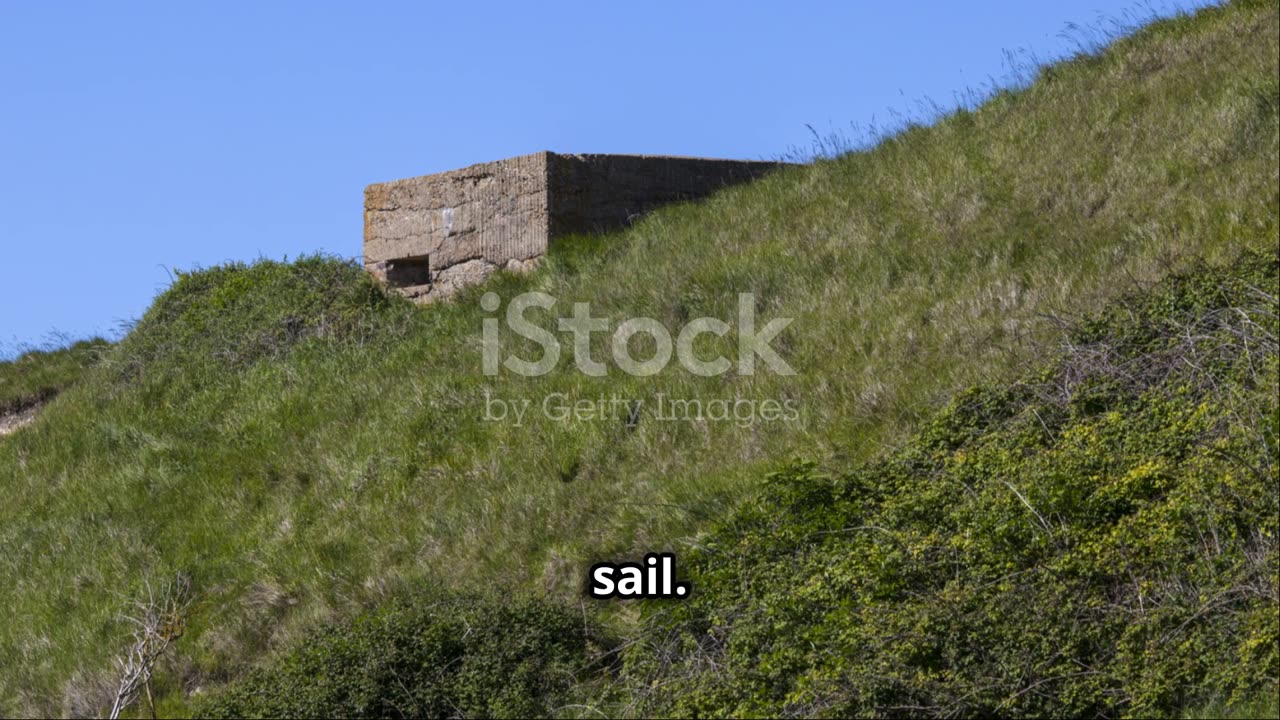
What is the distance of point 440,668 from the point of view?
26.6 ft

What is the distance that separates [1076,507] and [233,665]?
5254 mm

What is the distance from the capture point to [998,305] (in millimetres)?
9516

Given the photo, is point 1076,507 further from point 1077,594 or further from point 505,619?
point 505,619

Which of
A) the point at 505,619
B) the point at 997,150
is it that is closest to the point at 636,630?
the point at 505,619

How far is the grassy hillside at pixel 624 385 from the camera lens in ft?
29.9

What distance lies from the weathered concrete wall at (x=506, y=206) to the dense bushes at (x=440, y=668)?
5882mm

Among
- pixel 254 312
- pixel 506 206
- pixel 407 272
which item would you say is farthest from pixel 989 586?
pixel 254 312

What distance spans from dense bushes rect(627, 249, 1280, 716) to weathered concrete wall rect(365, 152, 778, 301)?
610 cm

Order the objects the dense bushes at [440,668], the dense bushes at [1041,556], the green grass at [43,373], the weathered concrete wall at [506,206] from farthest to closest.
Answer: the green grass at [43,373], the weathered concrete wall at [506,206], the dense bushes at [440,668], the dense bushes at [1041,556]

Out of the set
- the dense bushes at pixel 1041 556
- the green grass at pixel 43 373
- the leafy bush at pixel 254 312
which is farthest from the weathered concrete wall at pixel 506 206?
the dense bushes at pixel 1041 556

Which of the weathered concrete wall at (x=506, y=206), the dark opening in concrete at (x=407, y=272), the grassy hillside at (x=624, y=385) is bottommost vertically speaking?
the grassy hillside at (x=624, y=385)

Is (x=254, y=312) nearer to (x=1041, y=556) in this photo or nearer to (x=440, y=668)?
(x=440, y=668)

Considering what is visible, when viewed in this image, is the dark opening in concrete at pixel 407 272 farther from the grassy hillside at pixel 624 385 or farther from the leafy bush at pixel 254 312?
the grassy hillside at pixel 624 385

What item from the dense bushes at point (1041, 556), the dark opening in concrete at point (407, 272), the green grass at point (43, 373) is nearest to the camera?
the dense bushes at point (1041, 556)
